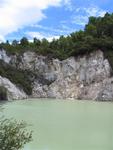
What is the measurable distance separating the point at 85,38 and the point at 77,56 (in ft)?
10.5

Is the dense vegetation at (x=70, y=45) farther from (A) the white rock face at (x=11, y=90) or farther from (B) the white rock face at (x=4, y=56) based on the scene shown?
(A) the white rock face at (x=11, y=90)

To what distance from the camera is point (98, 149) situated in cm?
1731

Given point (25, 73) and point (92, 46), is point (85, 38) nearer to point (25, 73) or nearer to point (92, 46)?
point (92, 46)

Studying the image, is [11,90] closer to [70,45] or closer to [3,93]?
[3,93]

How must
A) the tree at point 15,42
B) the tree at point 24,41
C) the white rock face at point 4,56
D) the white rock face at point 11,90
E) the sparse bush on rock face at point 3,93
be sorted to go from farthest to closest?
1. the tree at point 24,41
2. the tree at point 15,42
3. the white rock face at point 4,56
4. the white rock face at point 11,90
5. the sparse bush on rock face at point 3,93

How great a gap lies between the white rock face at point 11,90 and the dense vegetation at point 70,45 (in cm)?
157

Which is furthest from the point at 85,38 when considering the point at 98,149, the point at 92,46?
the point at 98,149

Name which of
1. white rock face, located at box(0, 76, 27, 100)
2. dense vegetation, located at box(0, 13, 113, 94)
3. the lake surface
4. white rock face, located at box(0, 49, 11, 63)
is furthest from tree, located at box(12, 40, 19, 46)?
the lake surface

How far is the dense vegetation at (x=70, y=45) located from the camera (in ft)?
188

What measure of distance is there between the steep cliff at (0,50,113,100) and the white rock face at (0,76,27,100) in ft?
11.8

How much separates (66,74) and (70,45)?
6499mm

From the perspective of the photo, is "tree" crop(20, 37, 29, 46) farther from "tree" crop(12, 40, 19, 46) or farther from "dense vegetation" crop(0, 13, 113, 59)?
"tree" crop(12, 40, 19, 46)

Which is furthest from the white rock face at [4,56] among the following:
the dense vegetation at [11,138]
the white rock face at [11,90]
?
the dense vegetation at [11,138]

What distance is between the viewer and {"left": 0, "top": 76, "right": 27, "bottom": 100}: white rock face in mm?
51922
